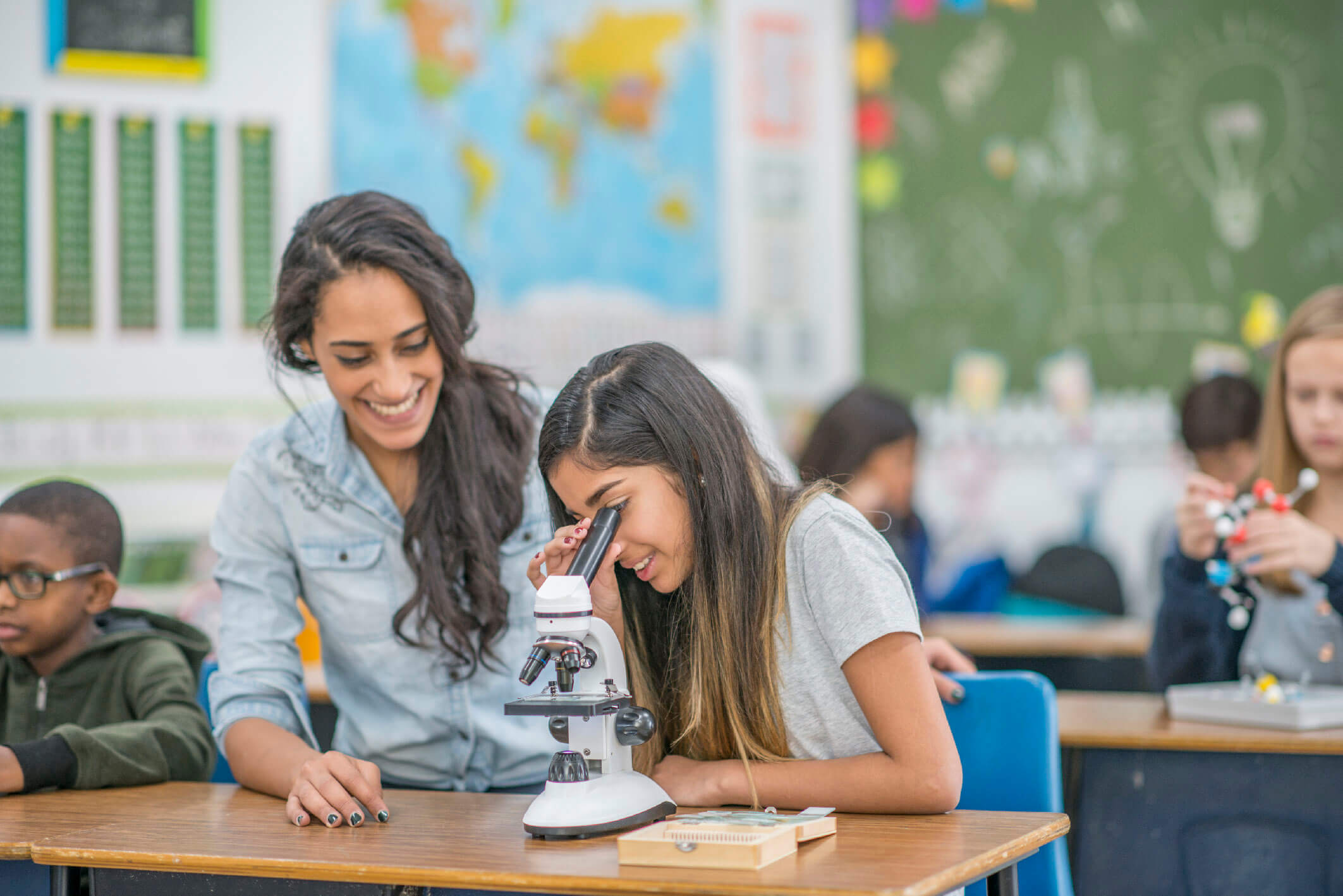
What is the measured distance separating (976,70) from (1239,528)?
10.2ft

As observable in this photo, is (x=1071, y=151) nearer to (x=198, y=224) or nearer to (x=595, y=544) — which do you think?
(x=198, y=224)

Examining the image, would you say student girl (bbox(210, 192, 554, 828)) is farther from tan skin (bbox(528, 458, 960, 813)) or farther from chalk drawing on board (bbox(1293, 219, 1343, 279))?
chalk drawing on board (bbox(1293, 219, 1343, 279))

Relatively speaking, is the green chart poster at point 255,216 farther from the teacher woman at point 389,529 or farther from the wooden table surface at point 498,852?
the wooden table surface at point 498,852

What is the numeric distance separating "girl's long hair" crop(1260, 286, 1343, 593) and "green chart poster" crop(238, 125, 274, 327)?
8.41ft

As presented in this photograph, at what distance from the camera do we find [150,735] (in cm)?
201

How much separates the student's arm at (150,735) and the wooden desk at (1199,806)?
1375mm

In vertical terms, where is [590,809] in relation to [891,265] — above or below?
below

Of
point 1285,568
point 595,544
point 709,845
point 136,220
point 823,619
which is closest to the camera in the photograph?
point 709,845

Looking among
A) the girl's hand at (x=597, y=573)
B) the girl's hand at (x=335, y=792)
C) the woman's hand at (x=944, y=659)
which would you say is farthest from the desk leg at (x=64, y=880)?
the woman's hand at (x=944, y=659)

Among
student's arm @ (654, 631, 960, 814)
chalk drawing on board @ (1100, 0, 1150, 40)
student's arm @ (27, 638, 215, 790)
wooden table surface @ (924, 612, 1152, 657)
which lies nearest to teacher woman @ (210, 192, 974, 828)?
student's arm @ (27, 638, 215, 790)

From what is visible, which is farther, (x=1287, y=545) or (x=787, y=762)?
(x=1287, y=545)

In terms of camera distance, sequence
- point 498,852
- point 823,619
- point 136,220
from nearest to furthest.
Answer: point 498,852 < point 823,619 < point 136,220

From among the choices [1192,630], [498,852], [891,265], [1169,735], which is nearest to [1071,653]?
[1192,630]

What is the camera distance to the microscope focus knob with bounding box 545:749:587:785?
1.48 m
